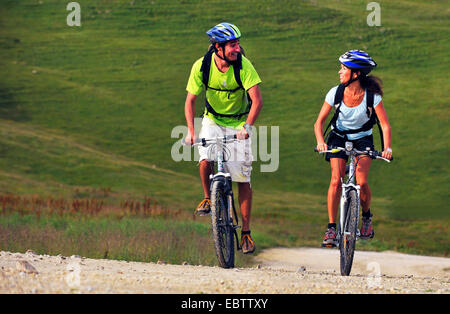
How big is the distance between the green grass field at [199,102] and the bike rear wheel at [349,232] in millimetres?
8294

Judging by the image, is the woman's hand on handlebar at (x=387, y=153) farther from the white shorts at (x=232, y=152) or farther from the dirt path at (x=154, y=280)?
the white shorts at (x=232, y=152)

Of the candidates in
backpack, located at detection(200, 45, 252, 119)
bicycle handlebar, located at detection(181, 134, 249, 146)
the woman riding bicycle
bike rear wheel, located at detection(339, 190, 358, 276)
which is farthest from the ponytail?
Result: bicycle handlebar, located at detection(181, 134, 249, 146)

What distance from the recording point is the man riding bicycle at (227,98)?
36.9ft

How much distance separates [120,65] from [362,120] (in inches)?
1767

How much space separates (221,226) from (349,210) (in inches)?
70.8

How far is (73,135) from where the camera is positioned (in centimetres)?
4222

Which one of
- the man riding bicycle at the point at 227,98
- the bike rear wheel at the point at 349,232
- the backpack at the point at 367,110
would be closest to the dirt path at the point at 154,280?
the bike rear wheel at the point at 349,232

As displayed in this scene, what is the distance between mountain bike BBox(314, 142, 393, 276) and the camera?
11.4 m

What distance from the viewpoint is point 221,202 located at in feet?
37.9

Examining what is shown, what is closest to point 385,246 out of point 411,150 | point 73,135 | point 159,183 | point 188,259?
point 188,259

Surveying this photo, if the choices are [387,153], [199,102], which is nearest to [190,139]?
[387,153]

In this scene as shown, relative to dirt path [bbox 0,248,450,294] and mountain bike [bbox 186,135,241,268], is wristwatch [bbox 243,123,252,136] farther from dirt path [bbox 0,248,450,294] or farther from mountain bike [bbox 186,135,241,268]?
dirt path [bbox 0,248,450,294]

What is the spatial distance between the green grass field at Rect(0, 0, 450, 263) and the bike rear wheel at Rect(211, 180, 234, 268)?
23.3 feet

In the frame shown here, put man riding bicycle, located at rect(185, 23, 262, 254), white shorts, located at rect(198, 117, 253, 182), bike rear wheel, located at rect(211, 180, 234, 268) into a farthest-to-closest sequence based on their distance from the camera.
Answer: white shorts, located at rect(198, 117, 253, 182), bike rear wheel, located at rect(211, 180, 234, 268), man riding bicycle, located at rect(185, 23, 262, 254)
